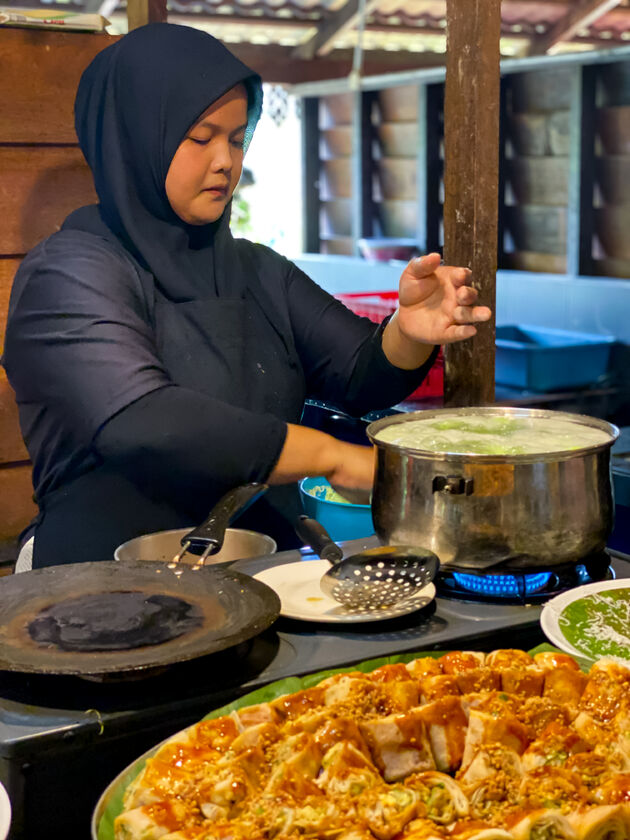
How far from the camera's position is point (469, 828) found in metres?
0.93

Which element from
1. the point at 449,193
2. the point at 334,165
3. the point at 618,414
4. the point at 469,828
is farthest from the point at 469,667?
the point at 334,165

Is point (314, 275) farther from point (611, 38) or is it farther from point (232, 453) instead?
point (232, 453)

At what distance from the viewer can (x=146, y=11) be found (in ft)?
10.1

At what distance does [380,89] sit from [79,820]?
7.90m

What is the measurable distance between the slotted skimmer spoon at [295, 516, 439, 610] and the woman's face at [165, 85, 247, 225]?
0.93 meters

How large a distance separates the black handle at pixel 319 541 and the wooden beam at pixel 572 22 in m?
7.06

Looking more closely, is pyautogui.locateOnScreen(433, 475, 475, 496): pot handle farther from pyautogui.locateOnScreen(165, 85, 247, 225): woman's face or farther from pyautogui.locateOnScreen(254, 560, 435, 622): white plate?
pyautogui.locateOnScreen(165, 85, 247, 225): woman's face

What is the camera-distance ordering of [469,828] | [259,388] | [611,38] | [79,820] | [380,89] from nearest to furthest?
[469,828] → [79,820] → [259,388] → [380,89] → [611,38]

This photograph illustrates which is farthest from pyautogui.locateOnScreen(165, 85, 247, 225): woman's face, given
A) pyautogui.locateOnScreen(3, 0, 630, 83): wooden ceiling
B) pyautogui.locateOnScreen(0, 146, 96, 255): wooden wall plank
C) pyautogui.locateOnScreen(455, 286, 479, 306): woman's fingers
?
pyautogui.locateOnScreen(3, 0, 630, 83): wooden ceiling

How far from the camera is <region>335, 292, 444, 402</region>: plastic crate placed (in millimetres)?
3363

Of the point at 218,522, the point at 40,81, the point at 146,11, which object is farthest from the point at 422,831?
the point at 146,11

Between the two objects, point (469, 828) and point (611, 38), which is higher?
point (611, 38)

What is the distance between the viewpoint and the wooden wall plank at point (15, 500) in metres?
3.18

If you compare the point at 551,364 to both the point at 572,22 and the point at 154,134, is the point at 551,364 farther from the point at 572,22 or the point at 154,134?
the point at 572,22
